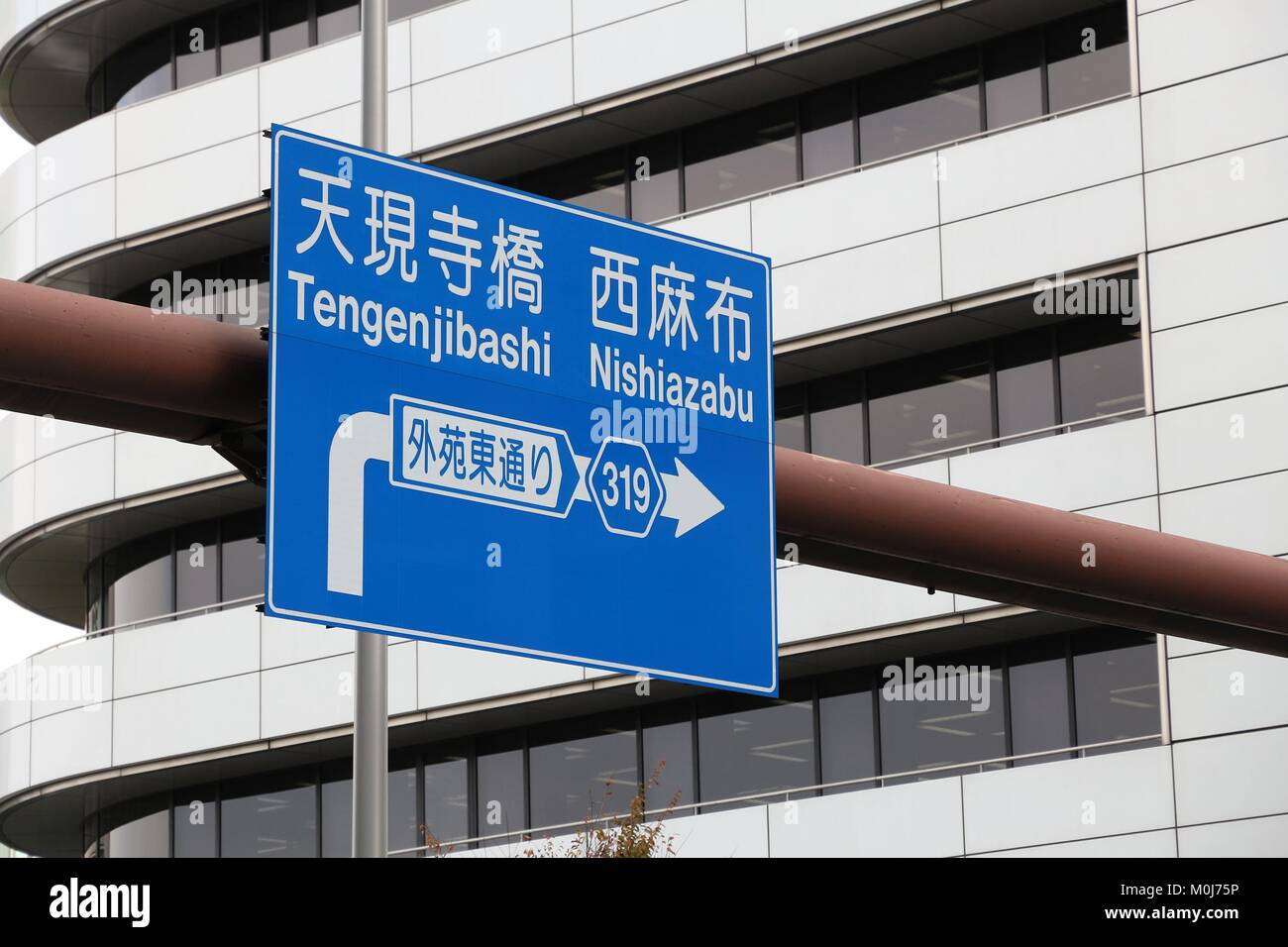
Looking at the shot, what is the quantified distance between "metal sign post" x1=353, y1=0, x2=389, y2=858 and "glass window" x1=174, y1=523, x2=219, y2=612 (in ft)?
60.6

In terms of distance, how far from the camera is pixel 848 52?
27.4m

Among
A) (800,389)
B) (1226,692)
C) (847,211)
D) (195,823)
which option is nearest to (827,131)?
(847,211)

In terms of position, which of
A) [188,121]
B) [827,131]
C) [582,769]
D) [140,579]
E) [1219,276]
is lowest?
[582,769]

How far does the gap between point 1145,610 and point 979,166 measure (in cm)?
1509

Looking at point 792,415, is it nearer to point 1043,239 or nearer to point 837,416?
point 837,416

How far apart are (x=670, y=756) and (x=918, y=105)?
839 cm

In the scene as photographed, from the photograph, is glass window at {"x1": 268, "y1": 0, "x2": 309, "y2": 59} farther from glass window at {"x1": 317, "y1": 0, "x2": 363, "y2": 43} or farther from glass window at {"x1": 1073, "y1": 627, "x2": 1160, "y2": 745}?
glass window at {"x1": 1073, "y1": 627, "x2": 1160, "y2": 745}

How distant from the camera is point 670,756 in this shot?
28.3m

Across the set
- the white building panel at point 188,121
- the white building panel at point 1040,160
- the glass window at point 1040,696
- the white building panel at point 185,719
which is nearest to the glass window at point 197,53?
the white building panel at point 188,121

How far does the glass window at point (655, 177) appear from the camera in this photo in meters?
29.3

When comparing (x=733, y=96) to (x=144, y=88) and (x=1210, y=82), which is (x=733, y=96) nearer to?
(x=1210, y=82)

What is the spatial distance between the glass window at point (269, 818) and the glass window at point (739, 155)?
9.79 m

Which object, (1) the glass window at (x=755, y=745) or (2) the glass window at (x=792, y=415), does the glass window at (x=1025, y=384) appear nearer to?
(2) the glass window at (x=792, y=415)

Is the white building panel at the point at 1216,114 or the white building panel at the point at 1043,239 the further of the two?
the white building panel at the point at 1043,239
